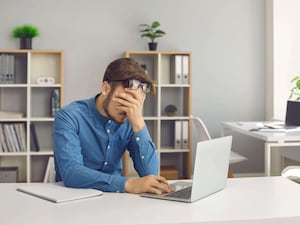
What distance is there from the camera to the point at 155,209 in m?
1.44

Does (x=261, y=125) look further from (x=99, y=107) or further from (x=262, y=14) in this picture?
(x=99, y=107)

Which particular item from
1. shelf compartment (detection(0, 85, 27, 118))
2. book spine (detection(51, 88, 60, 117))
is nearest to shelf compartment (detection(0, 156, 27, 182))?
shelf compartment (detection(0, 85, 27, 118))

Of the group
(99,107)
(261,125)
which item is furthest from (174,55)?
(99,107)

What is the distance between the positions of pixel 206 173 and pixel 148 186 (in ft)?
0.73

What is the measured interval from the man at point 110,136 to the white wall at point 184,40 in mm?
2773

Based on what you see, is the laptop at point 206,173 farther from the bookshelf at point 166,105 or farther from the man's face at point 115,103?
the bookshelf at point 166,105

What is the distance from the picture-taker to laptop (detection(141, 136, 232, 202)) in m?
1.52

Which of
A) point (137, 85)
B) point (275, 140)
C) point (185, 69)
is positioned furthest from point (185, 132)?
point (137, 85)

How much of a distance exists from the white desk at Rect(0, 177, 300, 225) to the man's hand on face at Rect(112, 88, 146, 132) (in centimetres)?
39

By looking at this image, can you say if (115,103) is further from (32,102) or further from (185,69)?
(32,102)

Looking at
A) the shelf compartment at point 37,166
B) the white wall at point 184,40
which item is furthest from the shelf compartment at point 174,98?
the shelf compartment at point 37,166

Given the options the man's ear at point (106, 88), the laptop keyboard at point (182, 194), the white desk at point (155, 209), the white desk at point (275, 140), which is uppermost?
the man's ear at point (106, 88)

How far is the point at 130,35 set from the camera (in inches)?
188

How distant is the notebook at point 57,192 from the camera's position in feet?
5.08
